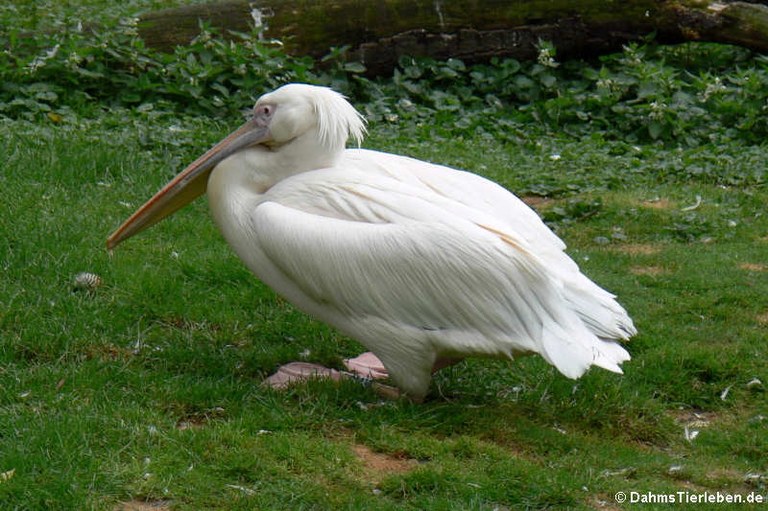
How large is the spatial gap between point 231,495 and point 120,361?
3.80ft

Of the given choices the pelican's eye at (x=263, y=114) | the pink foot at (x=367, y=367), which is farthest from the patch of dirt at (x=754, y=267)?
the pelican's eye at (x=263, y=114)

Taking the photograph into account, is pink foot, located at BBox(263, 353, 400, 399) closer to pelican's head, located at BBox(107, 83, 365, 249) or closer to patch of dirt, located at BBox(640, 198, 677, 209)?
pelican's head, located at BBox(107, 83, 365, 249)

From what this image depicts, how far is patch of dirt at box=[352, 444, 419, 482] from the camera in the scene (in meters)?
3.99

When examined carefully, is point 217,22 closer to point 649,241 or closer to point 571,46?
point 571,46

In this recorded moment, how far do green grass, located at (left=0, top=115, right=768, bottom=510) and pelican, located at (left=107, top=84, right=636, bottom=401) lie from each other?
0.29m

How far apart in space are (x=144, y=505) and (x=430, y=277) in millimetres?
1301

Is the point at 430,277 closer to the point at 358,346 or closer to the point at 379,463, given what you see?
the point at 379,463

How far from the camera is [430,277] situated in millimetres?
4367

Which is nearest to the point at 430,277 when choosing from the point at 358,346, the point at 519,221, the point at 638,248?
the point at 519,221

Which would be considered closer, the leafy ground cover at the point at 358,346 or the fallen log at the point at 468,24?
the leafy ground cover at the point at 358,346

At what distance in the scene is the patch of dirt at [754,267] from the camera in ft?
20.1

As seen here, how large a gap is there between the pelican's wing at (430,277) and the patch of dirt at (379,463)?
48 cm

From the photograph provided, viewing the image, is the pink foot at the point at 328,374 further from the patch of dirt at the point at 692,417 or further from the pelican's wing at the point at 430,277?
the patch of dirt at the point at 692,417

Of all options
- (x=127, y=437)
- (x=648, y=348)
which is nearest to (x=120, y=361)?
(x=127, y=437)
